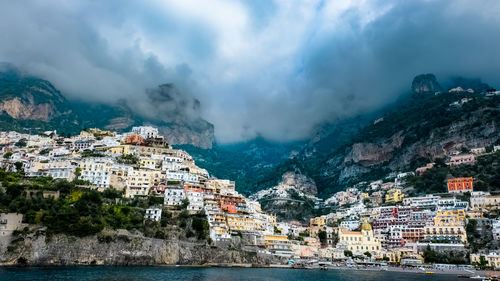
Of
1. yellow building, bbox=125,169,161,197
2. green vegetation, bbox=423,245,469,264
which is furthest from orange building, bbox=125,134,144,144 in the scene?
green vegetation, bbox=423,245,469,264

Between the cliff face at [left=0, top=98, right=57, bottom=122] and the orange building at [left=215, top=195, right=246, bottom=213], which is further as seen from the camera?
the cliff face at [left=0, top=98, right=57, bottom=122]

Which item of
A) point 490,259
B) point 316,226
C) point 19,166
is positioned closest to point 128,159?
point 19,166

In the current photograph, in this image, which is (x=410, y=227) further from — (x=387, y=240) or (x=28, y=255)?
(x=28, y=255)

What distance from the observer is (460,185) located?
106 metres

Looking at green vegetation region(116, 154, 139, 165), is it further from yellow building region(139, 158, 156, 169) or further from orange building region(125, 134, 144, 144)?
orange building region(125, 134, 144, 144)

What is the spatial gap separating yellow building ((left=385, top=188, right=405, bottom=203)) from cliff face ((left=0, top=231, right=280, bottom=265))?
210 feet

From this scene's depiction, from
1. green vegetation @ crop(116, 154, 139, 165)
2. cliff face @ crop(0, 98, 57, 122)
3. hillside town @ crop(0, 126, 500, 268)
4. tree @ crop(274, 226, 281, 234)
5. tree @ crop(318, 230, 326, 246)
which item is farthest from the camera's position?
cliff face @ crop(0, 98, 57, 122)

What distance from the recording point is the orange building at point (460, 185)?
104 m

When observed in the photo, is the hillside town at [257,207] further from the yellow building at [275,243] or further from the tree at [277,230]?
the tree at [277,230]

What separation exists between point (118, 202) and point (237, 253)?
2570 cm

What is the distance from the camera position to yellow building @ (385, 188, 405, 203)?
11920 centimetres

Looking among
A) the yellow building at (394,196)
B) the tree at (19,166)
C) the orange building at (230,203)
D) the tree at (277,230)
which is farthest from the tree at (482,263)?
the tree at (19,166)

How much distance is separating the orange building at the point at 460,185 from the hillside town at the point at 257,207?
0.80 ft

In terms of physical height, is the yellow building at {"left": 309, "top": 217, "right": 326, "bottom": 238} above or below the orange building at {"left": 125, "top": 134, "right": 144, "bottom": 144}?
below
